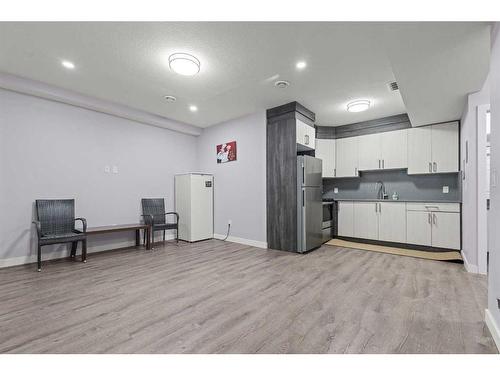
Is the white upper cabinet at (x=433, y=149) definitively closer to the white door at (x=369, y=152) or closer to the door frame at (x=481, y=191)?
the white door at (x=369, y=152)

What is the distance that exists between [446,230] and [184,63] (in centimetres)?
478

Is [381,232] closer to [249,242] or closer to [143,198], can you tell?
[249,242]

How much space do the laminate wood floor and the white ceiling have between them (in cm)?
234

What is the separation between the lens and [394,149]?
15.6 feet

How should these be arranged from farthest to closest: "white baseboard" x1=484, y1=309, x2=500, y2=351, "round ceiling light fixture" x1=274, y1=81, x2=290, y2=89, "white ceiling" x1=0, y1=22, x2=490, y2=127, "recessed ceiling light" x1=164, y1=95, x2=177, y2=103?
"recessed ceiling light" x1=164, y1=95, x2=177, y2=103 < "round ceiling light fixture" x1=274, y1=81, x2=290, y2=89 < "white ceiling" x1=0, y1=22, x2=490, y2=127 < "white baseboard" x1=484, y1=309, x2=500, y2=351

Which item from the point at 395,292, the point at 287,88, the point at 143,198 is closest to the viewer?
the point at 395,292

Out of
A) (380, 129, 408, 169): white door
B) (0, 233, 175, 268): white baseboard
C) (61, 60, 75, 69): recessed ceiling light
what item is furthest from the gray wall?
(0, 233, 175, 268): white baseboard

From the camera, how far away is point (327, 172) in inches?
216

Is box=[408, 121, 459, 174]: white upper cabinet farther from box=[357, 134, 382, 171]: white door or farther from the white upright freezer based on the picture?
the white upright freezer

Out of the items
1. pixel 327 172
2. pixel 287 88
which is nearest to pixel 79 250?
pixel 287 88

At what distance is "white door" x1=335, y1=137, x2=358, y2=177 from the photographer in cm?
526

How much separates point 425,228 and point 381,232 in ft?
2.33

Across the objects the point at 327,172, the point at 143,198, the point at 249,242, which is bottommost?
the point at 249,242
